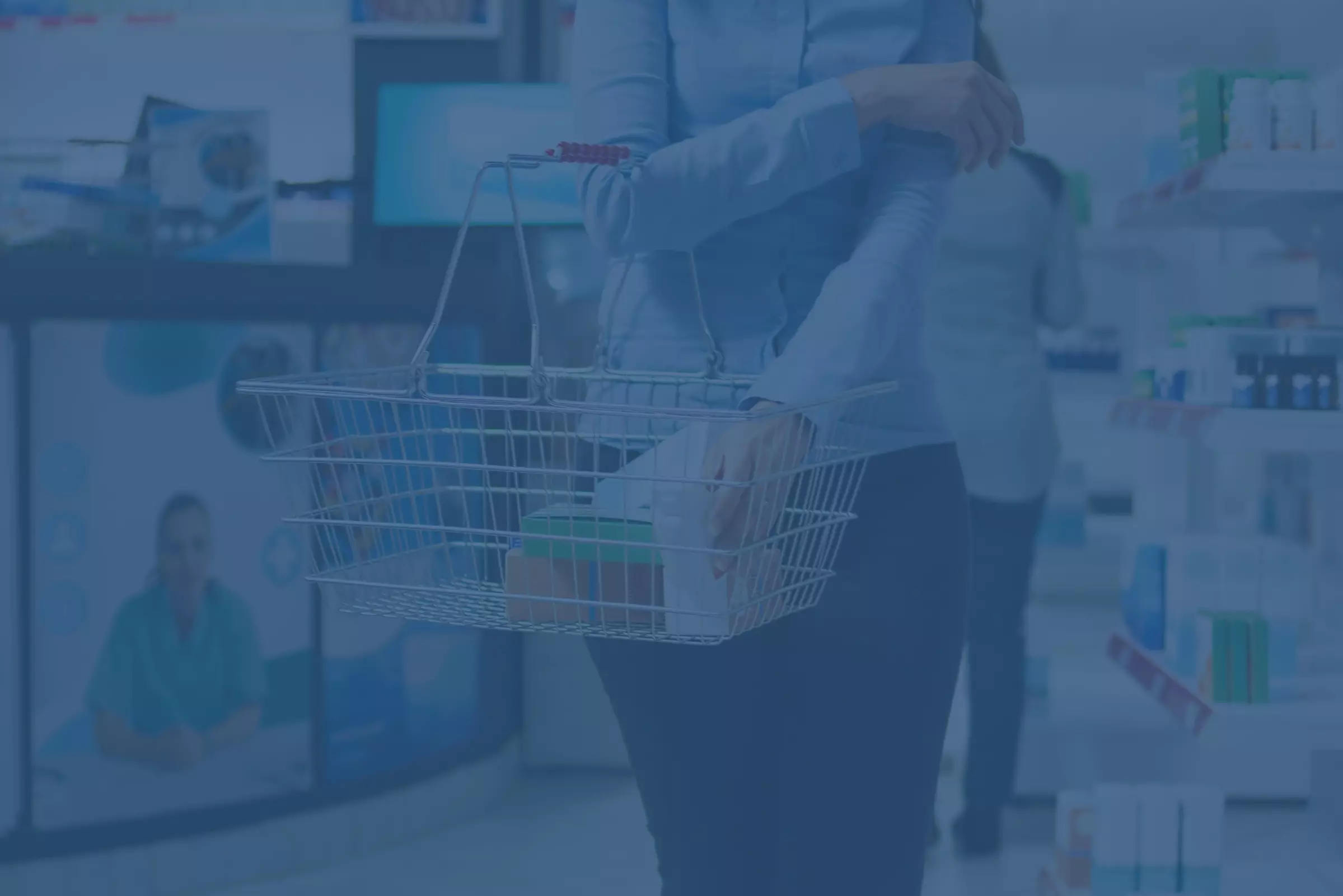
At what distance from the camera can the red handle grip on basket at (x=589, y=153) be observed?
0.94m

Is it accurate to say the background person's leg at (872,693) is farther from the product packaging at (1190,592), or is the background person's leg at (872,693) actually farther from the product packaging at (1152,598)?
the product packaging at (1152,598)

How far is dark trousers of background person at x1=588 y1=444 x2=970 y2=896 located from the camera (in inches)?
42.7

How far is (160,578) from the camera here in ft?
8.53

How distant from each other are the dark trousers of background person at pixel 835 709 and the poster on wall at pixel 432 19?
8.45 ft

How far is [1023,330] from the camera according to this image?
272cm

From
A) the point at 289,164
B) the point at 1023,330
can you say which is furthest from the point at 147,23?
the point at 1023,330

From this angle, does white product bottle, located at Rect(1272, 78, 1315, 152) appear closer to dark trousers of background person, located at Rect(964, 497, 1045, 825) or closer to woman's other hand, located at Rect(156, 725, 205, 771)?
dark trousers of background person, located at Rect(964, 497, 1045, 825)

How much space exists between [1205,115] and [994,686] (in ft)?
4.42

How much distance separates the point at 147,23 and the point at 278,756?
369 cm

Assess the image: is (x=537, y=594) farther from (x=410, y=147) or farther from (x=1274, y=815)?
(x=1274, y=815)

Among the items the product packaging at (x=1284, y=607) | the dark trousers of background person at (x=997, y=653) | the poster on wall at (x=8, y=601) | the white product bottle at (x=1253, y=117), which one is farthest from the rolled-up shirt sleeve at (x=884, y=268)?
the poster on wall at (x=8, y=601)

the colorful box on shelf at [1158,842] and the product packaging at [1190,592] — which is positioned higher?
the product packaging at [1190,592]

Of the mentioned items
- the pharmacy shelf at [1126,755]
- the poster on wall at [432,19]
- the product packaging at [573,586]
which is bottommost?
the pharmacy shelf at [1126,755]

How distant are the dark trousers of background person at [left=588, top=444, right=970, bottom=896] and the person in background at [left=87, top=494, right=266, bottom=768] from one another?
174 cm
